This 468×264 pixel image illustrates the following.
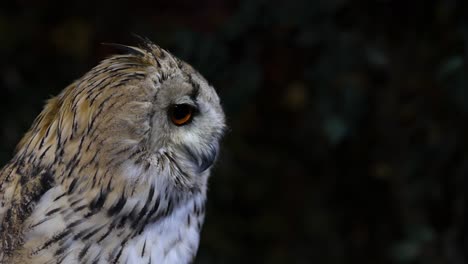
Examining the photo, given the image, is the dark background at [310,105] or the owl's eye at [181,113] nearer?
the owl's eye at [181,113]

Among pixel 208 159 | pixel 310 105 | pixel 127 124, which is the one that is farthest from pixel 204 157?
pixel 310 105

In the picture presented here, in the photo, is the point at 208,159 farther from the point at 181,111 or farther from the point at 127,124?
the point at 127,124

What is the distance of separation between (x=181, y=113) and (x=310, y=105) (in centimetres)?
174

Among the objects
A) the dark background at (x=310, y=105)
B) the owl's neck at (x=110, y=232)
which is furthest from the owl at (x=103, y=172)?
the dark background at (x=310, y=105)

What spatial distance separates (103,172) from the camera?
1.91 m

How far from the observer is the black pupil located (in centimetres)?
203

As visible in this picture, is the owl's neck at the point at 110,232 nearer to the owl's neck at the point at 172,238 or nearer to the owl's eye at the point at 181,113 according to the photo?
the owl's neck at the point at 172,238

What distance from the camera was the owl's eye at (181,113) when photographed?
6.64ft

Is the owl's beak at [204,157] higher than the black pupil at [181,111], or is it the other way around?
the black pupil at [181,111]

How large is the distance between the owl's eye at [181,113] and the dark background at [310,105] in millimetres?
1124

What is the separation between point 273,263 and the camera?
421 cm

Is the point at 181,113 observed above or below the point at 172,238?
above

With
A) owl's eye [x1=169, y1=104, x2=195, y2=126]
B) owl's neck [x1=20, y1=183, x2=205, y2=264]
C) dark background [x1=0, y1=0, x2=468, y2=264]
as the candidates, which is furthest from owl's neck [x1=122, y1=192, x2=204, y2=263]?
dark background [x1=0, y1=0, x2=468, y2=264]

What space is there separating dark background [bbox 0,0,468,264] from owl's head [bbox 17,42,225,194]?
1141 millimetres
